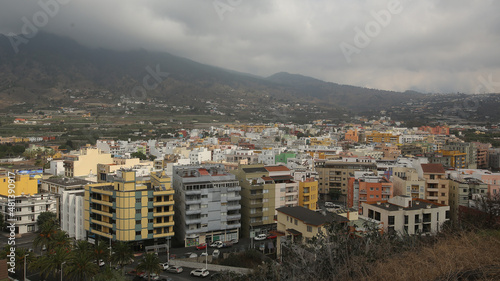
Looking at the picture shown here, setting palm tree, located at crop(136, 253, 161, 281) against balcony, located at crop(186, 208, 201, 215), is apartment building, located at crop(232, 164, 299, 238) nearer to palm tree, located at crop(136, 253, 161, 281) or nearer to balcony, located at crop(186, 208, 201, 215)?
balcony, located at crop(186, 208, 201, 215)

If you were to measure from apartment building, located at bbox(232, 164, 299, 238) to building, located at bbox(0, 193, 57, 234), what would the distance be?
8637 millimetres

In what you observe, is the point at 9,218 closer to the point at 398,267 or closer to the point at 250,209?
the point at 250,209

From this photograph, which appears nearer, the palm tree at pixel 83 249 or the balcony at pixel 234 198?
the palm tree at pixel 83 249

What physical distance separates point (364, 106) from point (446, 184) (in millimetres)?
121624

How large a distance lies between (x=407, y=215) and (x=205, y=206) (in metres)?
7.34

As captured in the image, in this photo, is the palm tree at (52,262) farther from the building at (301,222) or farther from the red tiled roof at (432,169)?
the red tiled roof at (432,169)

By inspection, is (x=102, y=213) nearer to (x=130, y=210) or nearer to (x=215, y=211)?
(x=130, y=210)

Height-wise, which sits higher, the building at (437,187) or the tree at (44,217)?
the building at (437,187)

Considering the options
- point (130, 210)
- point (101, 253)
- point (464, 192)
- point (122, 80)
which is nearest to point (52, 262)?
point (101, 253)

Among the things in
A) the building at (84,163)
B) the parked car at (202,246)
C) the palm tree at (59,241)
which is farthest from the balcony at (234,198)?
the building at (84,163)

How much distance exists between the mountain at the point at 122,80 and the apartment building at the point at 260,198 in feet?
234

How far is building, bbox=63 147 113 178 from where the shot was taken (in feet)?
90.5

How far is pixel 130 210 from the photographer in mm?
14797

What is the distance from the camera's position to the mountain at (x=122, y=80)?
98.7 m
